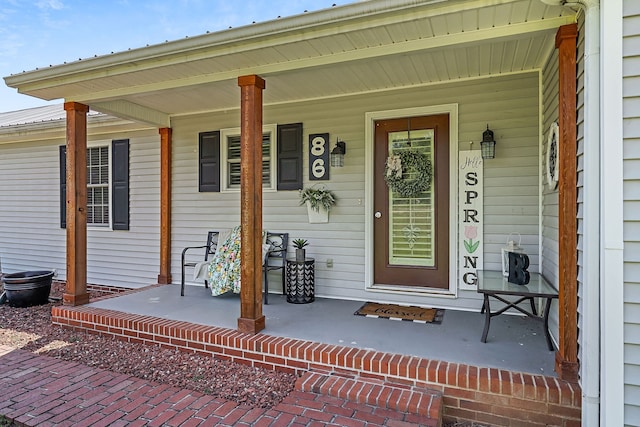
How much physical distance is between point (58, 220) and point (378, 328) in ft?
19.5

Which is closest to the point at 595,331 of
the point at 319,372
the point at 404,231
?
the point at 319,372

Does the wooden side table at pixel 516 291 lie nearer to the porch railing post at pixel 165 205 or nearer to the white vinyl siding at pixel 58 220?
the porch railing post at pixel 165 205

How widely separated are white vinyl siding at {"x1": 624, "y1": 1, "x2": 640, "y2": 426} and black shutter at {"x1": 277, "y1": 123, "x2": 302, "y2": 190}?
3.21 meters

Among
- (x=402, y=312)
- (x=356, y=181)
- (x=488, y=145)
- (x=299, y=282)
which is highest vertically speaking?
(x=488, y=145)

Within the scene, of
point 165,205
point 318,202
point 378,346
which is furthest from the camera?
point 165,205

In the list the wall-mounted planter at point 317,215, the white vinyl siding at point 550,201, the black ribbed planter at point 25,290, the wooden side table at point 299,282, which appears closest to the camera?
the white vinyl siding at point 550,201

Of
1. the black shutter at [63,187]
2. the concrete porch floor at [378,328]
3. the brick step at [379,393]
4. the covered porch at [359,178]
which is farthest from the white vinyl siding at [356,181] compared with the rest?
the black shutter at [63,187]

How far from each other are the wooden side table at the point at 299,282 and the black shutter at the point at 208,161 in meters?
1.69

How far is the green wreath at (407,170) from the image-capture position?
3.98 meters

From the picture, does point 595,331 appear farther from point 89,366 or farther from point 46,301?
point 46,301

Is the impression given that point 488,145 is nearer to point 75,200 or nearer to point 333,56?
point 333,56

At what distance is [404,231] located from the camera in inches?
164

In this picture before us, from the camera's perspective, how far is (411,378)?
2482 mm

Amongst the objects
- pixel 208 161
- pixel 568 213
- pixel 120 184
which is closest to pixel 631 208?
pixel 568 213
